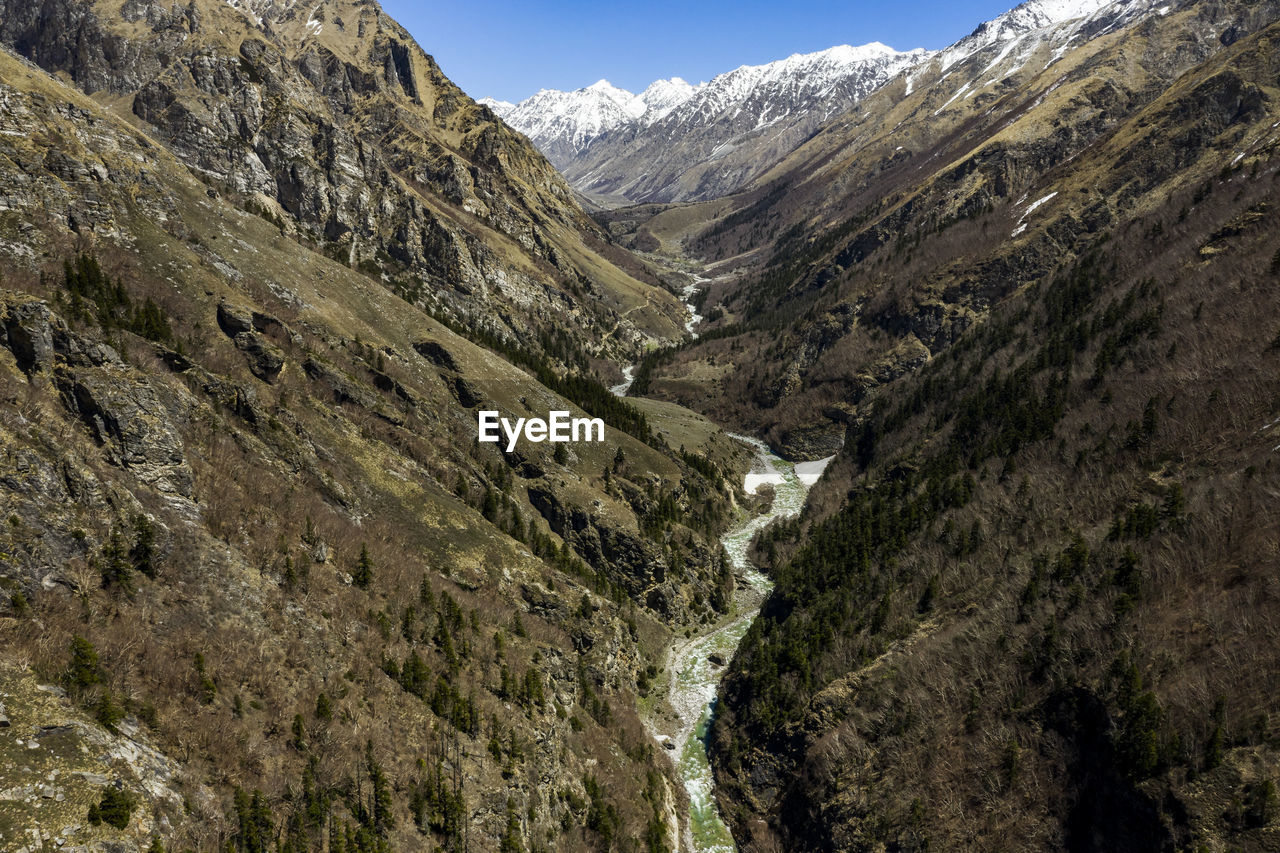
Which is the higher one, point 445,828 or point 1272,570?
point 1272,570

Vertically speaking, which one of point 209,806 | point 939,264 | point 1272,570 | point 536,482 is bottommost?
point 209,806

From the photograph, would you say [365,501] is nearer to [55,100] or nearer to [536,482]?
[536,482]

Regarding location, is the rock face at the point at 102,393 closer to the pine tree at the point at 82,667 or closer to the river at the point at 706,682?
the pine tree at the point at 82,667

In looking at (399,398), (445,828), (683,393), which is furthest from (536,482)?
(683,393)

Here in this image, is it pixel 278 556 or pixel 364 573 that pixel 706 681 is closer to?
pixel 364 573

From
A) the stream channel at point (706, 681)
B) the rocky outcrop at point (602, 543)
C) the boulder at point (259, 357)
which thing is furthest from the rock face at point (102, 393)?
the stream channel at point (706, 681)

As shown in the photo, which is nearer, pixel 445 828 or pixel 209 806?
pixel 209 806

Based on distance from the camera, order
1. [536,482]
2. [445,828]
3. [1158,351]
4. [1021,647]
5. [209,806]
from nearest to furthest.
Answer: [209,806], [445,828], [1021,647], [536,482], [1158,351]

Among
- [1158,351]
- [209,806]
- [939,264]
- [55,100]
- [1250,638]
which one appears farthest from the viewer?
[939,264]
